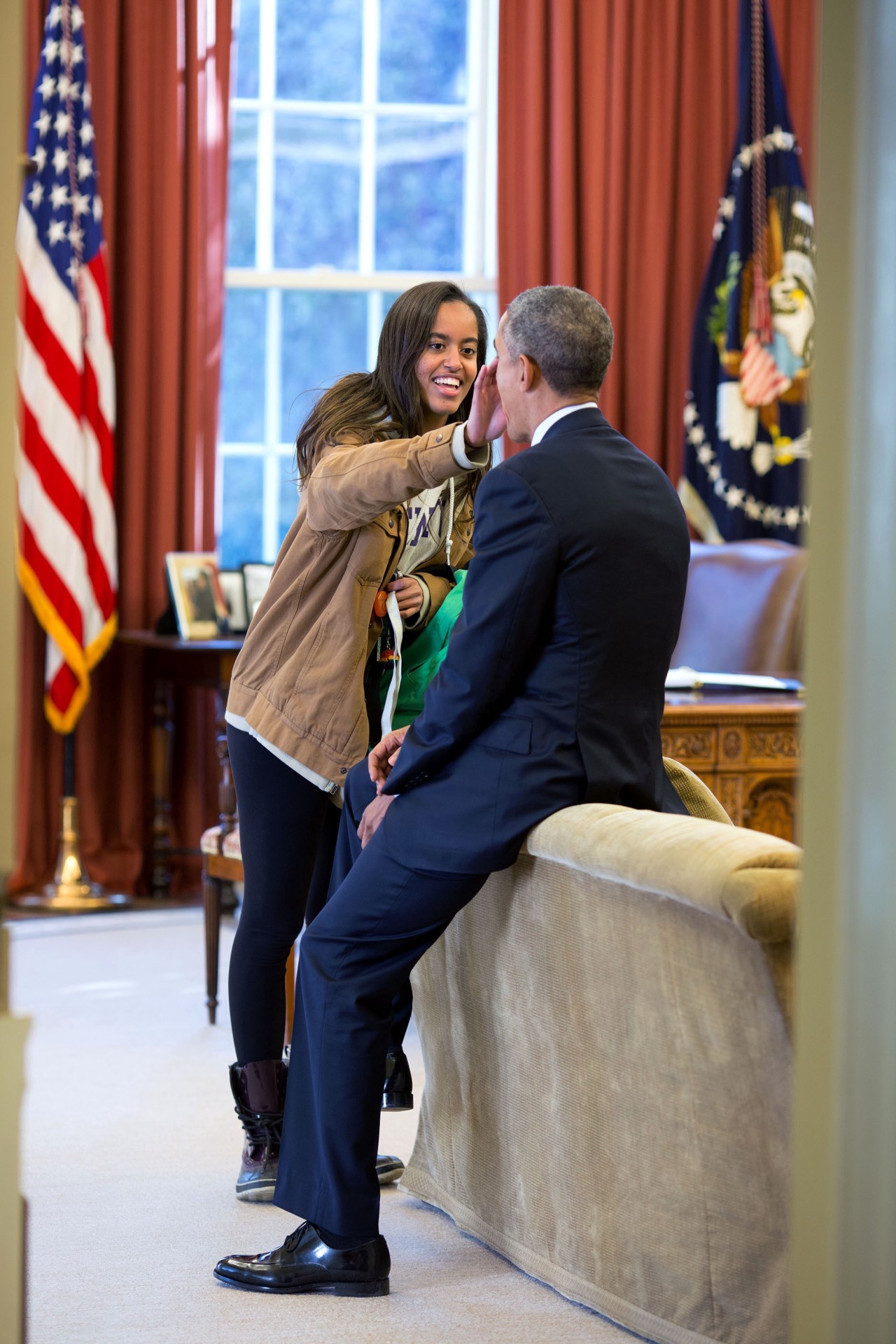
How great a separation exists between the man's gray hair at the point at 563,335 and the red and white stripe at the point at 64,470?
3.34m

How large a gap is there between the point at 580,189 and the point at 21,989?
3.91 metres

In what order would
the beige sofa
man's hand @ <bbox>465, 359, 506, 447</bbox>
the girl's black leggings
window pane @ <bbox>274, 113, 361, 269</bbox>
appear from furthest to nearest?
window pane @ <bbox>274, 113, 361, 269</bbox>, the girl's black leggings, man's hand @ <bbox>465, 359, 506, 447</bbox>, the beige sofa

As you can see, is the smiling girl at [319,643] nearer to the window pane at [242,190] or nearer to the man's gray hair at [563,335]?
the man's gray hair at [563,335]

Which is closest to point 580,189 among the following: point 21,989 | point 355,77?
point 355,77

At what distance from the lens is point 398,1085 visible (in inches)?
111

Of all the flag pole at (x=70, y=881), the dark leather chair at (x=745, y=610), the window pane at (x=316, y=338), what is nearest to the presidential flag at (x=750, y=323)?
the dark leather chair at (x=745, y=610)

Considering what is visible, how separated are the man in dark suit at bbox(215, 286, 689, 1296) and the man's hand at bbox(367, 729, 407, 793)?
0.19 ft

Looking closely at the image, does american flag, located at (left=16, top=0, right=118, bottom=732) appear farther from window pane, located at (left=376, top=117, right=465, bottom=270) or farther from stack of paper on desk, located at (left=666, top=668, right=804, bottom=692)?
stack of paper on desk, located at (left=666, top=668, right=804, bottom=692)

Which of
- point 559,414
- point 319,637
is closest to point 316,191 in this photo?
point 319,637

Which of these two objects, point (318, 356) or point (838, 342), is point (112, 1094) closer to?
point (838, 342)

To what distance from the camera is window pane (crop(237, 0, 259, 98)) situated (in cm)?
594

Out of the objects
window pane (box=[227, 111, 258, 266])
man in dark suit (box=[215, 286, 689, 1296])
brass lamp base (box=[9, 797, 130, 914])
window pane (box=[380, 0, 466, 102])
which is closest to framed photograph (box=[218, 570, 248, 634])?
brass lamp base (box=[9, 797, 130, 914])

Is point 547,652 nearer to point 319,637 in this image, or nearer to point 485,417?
point 485,417

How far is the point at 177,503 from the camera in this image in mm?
5645
